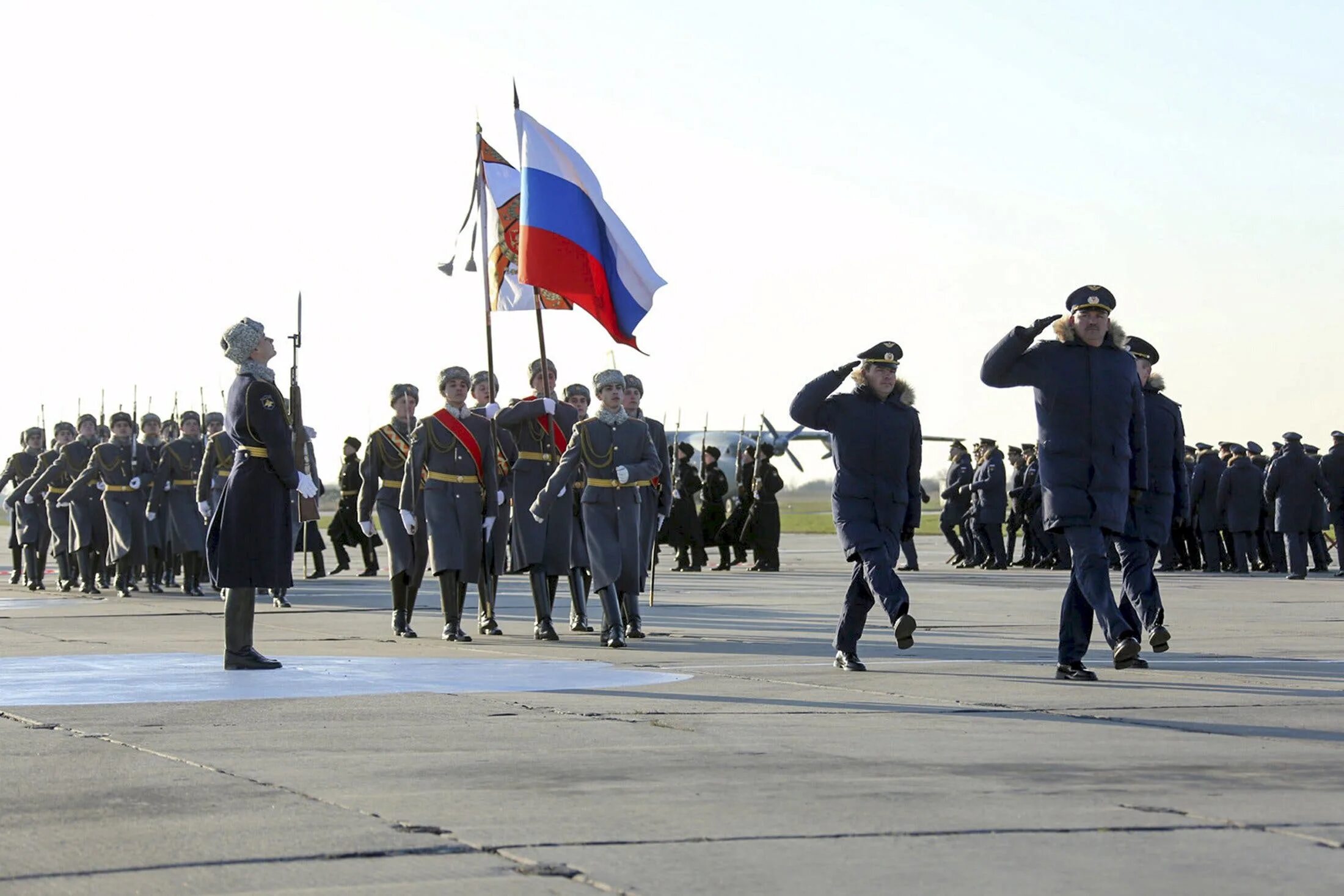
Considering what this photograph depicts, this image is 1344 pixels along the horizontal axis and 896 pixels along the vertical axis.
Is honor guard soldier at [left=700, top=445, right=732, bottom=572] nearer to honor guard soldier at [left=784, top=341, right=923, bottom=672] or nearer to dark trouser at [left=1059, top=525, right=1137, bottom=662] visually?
honor guard soldier at [left=784, top=341, right=923, bottom=672]

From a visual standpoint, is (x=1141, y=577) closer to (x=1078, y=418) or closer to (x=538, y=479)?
(x=1078, y=418)

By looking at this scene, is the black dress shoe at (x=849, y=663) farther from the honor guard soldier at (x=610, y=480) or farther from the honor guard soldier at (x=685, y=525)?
the honor guard soldier at (x=685, y=525)

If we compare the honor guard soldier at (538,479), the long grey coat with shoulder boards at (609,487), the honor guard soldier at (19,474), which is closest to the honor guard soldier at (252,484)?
the long grey coat with shoulder boards at (609,487)

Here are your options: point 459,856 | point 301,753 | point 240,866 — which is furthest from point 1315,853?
point 301,753

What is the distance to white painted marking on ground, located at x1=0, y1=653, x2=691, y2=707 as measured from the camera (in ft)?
28.7

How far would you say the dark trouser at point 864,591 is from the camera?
32.9 feet

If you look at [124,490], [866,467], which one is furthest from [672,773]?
[124,490]

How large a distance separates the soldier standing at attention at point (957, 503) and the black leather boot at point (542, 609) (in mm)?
16289

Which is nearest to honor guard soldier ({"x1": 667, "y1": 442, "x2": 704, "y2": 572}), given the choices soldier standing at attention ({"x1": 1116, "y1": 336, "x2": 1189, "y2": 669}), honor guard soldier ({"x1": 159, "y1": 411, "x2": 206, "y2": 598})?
honor guard soldier ({"x1": 159, "y1": 411, "x2": 206, "y2": 598})

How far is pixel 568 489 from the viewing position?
13633 millimetres

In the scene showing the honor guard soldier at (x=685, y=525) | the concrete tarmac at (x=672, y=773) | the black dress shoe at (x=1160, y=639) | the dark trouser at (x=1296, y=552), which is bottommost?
the concrete tarmac at (x=672, y=773)

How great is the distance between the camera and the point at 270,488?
34.8 feet

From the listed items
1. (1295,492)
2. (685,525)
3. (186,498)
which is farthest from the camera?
(685,525)

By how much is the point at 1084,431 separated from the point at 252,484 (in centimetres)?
437
